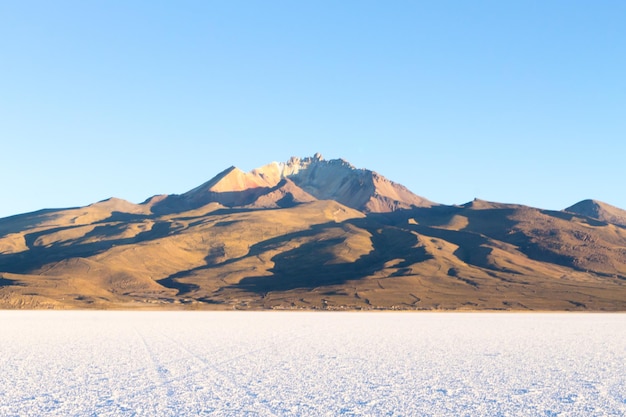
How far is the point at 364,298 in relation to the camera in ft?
386

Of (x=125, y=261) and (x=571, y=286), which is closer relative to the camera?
(x=571, y=286)

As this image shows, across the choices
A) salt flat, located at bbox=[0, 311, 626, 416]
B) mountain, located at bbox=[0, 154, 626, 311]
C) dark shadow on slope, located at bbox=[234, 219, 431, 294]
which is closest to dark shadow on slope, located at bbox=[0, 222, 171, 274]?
mountain, located at bbox=[0, 154, 626, 311]

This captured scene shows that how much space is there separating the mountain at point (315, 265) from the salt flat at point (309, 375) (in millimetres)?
65223

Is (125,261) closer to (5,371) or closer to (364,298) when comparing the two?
(364,298)

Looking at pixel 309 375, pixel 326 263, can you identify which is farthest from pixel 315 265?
pixel 309 375

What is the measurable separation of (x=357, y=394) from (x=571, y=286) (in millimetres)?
121445

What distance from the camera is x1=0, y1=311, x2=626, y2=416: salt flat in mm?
19922

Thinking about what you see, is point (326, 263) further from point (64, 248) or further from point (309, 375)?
point (309, 375)

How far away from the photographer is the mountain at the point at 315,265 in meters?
117

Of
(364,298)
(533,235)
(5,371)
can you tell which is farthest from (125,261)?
(5,371)

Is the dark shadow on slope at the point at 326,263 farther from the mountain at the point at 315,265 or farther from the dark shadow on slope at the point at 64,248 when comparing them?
the dark shadow on slope at the point at 64,248

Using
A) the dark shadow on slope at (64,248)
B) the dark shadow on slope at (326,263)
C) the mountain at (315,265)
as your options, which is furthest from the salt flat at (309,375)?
the dark shadow on slope at (64,248)

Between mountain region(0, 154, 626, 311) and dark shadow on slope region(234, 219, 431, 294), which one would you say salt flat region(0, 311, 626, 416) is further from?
dark shadow on slope region(234, 219, 431, 294)

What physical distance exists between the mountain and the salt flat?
6522 centimetres
